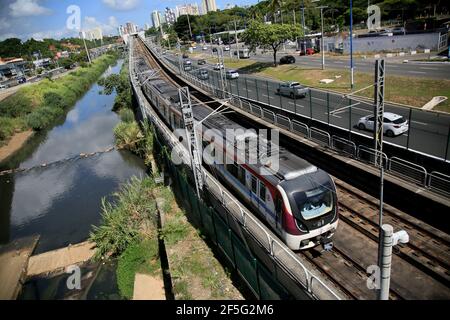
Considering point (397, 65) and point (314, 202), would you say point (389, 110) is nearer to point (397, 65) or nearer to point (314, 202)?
point (397, 65)

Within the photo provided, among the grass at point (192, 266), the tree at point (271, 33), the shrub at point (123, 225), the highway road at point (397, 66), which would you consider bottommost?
the shrub at point (123, 225)

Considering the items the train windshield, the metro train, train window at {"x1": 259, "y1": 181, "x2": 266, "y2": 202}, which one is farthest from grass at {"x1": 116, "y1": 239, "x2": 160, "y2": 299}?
the train windshield

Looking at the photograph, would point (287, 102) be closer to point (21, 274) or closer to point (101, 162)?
point (101, 162)

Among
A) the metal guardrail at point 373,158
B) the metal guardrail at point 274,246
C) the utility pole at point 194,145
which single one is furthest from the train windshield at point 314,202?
the utility pole at point 194,145

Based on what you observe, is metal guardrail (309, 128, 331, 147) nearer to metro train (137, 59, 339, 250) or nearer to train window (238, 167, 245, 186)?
metro train (137, 59, 339, 250)

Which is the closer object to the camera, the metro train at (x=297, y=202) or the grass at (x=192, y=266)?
the metro train at (x=297, y=202)

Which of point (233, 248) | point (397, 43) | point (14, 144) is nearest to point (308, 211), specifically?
point (233, 248)

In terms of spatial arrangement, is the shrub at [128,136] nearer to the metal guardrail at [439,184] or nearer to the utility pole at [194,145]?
the utility pole at [194,145]

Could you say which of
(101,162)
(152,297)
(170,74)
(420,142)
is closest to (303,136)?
(420,142)
